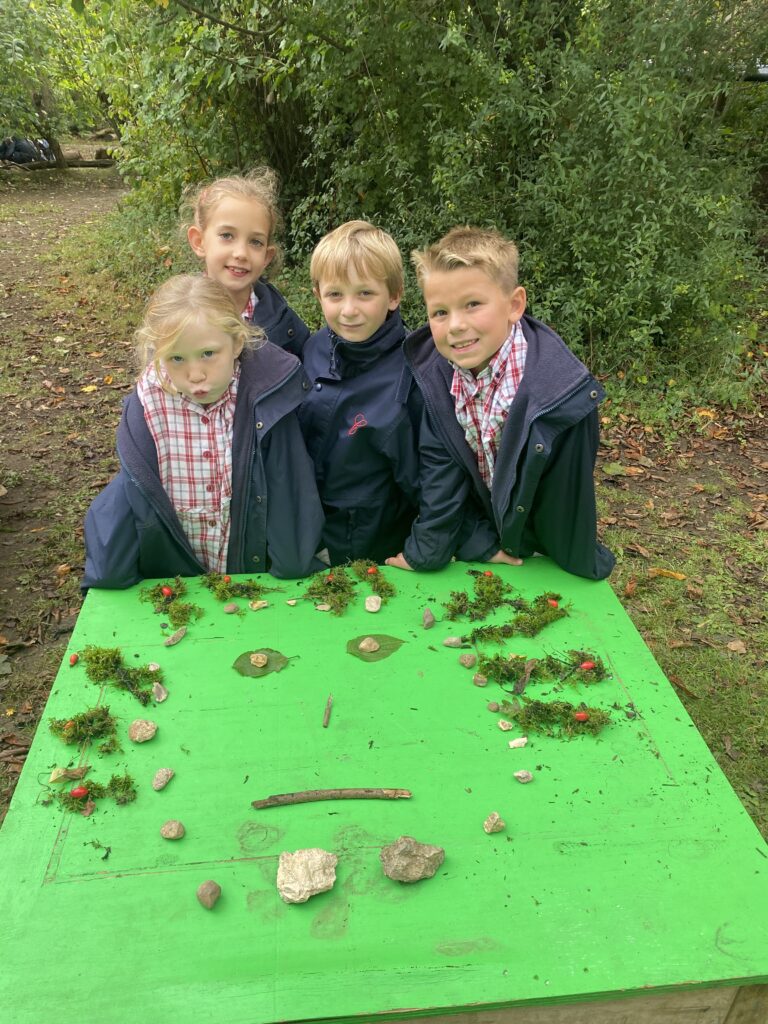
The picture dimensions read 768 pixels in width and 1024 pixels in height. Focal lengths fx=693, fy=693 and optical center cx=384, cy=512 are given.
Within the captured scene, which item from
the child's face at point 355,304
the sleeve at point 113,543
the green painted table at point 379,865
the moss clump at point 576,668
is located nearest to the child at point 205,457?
the sleeve at point 113,543

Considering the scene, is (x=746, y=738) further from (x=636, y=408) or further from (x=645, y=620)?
(x=636, y=408)

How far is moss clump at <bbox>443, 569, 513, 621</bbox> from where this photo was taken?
2.31 meters

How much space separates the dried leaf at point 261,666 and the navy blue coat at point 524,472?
0.66 meters

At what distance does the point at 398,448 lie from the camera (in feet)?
8.73

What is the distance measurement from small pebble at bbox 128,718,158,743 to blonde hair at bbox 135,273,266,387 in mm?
1134

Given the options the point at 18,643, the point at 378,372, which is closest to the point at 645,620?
the point at 378,372

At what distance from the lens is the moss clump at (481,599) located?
2.31 meters

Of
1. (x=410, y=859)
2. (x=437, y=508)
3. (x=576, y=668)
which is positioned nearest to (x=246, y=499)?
(x=437, y=508)

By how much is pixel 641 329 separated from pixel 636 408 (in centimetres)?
62

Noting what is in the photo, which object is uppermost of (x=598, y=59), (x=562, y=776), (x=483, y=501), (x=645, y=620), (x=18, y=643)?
(x=598, y=59)

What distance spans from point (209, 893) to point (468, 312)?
1785 mm

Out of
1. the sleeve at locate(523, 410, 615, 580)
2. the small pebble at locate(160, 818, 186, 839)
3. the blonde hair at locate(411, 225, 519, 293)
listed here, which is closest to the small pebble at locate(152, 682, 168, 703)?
the small pebble at locate(160, 818, 186, 839)

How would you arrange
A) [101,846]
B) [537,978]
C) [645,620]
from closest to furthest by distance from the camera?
[537,978] → [101,846] → [645,620]

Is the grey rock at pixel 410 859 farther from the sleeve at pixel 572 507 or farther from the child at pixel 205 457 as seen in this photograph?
the sleeve at pixel 572 507
